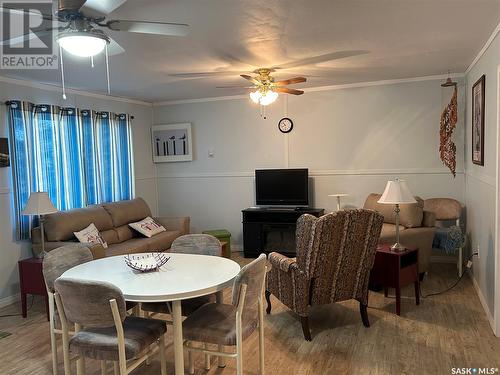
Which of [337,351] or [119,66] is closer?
[337,351]

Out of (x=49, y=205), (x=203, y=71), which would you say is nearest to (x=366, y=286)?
(x=203, y=71)

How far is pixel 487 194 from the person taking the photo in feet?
11.8

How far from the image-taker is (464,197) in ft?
17.0

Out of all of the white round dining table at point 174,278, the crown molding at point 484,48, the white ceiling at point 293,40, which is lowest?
the white round dining table at point 174,278

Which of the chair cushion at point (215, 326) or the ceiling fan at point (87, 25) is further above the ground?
the ceiling fan at point (87, 25)

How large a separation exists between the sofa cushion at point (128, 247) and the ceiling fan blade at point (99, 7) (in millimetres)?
2907

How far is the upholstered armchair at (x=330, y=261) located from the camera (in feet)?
10.1

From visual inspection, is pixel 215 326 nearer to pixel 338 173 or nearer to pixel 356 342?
pixel 356 342

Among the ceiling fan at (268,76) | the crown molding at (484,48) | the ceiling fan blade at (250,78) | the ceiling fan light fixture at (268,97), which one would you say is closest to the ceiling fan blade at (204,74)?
the ceiling fan at (268,76)

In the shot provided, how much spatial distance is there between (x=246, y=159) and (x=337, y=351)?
3.73 metres

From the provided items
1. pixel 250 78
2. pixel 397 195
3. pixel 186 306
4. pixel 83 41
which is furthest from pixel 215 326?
pixel 250 78

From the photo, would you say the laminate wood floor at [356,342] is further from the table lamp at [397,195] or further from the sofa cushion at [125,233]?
the sofa cushion at [125,233]

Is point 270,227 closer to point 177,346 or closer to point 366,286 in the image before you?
point 366,286

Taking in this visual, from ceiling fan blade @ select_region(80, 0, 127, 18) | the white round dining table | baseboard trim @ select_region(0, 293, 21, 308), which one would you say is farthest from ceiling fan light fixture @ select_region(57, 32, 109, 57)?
baseboard trim @ select_region(0, 293, 21, 308)
